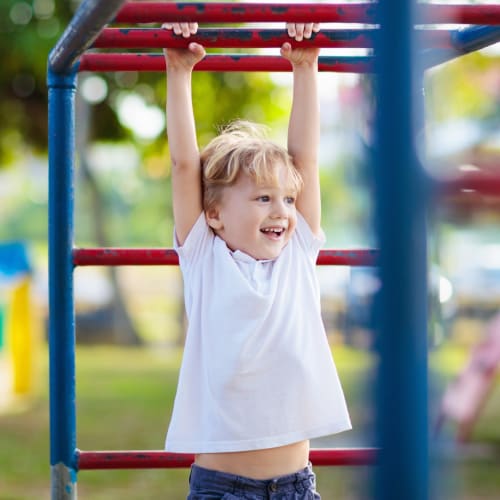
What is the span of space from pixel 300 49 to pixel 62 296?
0.62 meters

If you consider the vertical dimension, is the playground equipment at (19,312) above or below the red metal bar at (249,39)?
below

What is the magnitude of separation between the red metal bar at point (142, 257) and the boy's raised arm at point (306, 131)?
17 centimetres

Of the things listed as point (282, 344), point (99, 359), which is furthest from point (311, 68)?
point (99, 359)

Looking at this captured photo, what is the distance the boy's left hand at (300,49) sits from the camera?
154 cm

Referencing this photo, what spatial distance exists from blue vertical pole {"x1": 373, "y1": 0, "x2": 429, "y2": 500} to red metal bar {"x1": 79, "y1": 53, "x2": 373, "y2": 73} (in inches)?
41.1

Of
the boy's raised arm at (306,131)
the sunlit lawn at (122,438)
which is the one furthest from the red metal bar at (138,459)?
the sunlit lawn at (122,438)

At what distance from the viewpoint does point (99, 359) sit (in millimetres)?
8906

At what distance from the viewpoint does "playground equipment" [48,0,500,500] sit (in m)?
0.77

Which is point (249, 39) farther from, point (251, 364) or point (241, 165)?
point (251, 364)

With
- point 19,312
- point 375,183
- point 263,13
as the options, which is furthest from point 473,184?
point 19,312

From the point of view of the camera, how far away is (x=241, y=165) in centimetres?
161

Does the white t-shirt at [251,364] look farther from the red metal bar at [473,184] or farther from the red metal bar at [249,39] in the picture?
the red metal bar at [473,184]

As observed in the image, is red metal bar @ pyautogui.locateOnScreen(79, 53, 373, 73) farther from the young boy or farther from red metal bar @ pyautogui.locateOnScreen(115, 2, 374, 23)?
red metal bar @ pyautogui.locateOnScreen(115, 2, 374, 23)

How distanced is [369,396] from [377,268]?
10 centimetres
